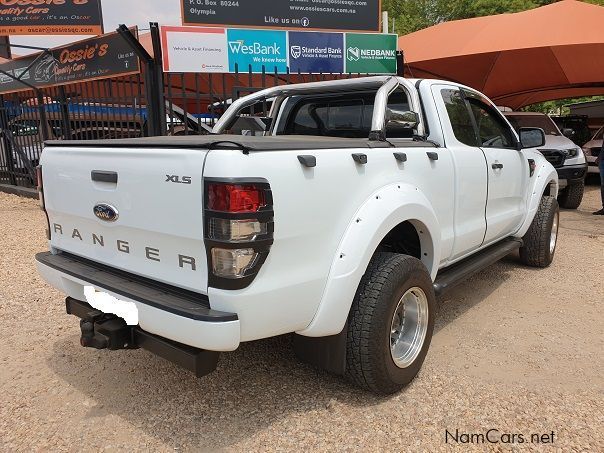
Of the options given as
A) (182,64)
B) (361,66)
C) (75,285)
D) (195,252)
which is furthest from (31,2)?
(195,252)

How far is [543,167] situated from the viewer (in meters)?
5.06

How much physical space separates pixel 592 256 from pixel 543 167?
1.53 metres

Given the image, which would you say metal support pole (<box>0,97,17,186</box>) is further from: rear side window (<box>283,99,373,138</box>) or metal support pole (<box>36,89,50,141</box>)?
rear side window (<box>283,99,373,138</box>)

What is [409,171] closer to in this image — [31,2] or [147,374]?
[147,374]

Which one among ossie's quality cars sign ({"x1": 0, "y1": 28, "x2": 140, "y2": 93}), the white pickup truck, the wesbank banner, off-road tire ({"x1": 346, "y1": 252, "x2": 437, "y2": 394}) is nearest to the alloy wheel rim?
the white pickup truck

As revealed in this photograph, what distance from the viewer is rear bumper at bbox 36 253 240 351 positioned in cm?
203

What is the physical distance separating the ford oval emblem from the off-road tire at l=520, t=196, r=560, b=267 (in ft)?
13.6

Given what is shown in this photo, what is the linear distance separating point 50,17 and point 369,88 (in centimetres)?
1066

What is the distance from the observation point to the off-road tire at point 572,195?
29.3ft

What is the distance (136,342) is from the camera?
2.48 m

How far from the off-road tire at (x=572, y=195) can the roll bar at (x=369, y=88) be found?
267 inches

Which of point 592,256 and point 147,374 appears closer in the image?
point 147,374

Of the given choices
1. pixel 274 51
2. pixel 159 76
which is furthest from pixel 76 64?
pixel 274 51

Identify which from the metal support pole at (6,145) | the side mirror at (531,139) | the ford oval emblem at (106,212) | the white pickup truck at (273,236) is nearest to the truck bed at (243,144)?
the white pickup truck at (273,236)
